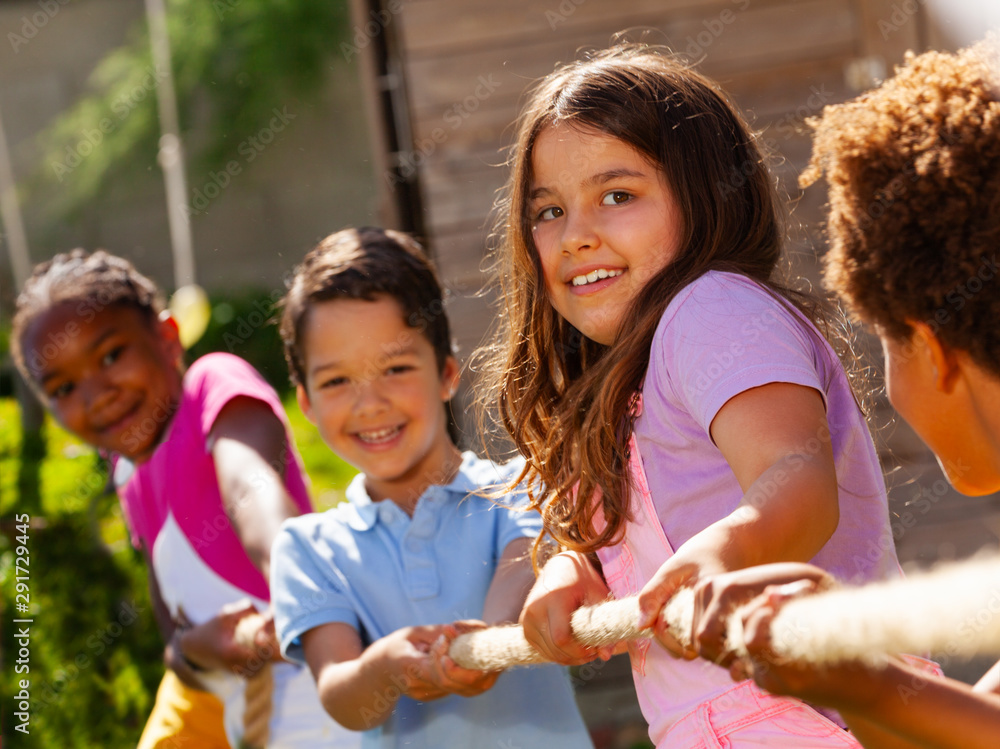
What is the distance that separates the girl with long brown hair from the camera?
919 mm

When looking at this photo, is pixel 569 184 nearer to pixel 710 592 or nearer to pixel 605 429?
pixel 605 429

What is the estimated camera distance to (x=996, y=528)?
2.74m

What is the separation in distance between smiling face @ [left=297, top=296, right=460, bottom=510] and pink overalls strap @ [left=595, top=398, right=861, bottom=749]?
1.54 feet

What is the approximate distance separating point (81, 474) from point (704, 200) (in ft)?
8.34

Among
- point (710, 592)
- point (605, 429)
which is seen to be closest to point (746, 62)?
point (605, 429)

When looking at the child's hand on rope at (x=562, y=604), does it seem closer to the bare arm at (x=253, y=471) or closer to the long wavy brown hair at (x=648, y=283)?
the long wavy brown hair at (x=648, y=283)

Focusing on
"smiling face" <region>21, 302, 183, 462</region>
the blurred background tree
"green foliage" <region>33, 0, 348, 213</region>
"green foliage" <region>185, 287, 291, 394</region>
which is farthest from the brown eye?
"green foliage" <region>33, 0, 348, 213</region>

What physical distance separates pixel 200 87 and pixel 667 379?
7245 mm

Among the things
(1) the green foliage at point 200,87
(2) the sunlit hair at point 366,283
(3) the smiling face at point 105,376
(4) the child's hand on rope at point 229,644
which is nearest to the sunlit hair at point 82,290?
(3) the smiling face at point 105,376

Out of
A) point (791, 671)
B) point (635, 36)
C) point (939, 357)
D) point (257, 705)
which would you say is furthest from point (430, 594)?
point (635, 36)

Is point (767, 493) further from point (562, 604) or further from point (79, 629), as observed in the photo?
point (79, 629)

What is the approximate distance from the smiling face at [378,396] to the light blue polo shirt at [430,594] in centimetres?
7

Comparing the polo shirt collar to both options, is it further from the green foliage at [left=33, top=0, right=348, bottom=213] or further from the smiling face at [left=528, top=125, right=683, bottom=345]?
the green foliage at [left=33, top=0, right=348, bottom=213]

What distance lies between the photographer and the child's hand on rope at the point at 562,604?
1068mm
